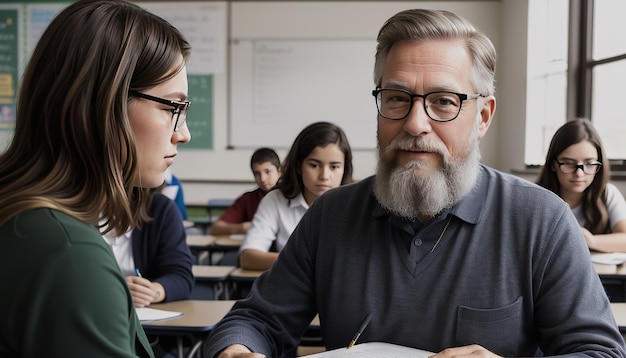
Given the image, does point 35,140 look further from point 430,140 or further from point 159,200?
point 159,200

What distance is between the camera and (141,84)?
0.95 metres

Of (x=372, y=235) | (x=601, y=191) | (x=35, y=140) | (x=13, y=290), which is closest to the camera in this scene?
(x=13, y=290)

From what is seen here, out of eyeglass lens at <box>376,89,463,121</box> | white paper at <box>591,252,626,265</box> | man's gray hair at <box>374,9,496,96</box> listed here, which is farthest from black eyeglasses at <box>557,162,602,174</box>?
eyeglass lens at <box>376,89,463,121</box>

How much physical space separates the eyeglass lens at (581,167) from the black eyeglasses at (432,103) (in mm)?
2307

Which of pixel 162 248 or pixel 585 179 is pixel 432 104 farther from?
pixel 585 179

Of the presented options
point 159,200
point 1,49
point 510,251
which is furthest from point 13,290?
point 1,49

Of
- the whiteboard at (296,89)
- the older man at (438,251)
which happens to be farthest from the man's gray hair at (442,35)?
the whiteboard at (296,89)

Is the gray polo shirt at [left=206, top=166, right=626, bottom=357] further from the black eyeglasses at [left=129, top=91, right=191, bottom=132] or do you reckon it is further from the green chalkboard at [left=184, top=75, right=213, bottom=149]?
the green chalkboard at [left=184, top=75, right=213, bottom=149]

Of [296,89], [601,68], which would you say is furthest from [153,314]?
[296,89]

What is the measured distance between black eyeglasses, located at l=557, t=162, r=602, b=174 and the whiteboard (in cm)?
334

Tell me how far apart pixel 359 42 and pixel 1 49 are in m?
4.08

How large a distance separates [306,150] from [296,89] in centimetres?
366

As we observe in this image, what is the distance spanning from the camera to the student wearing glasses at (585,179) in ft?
11.2

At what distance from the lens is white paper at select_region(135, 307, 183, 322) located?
2131 millimetres
